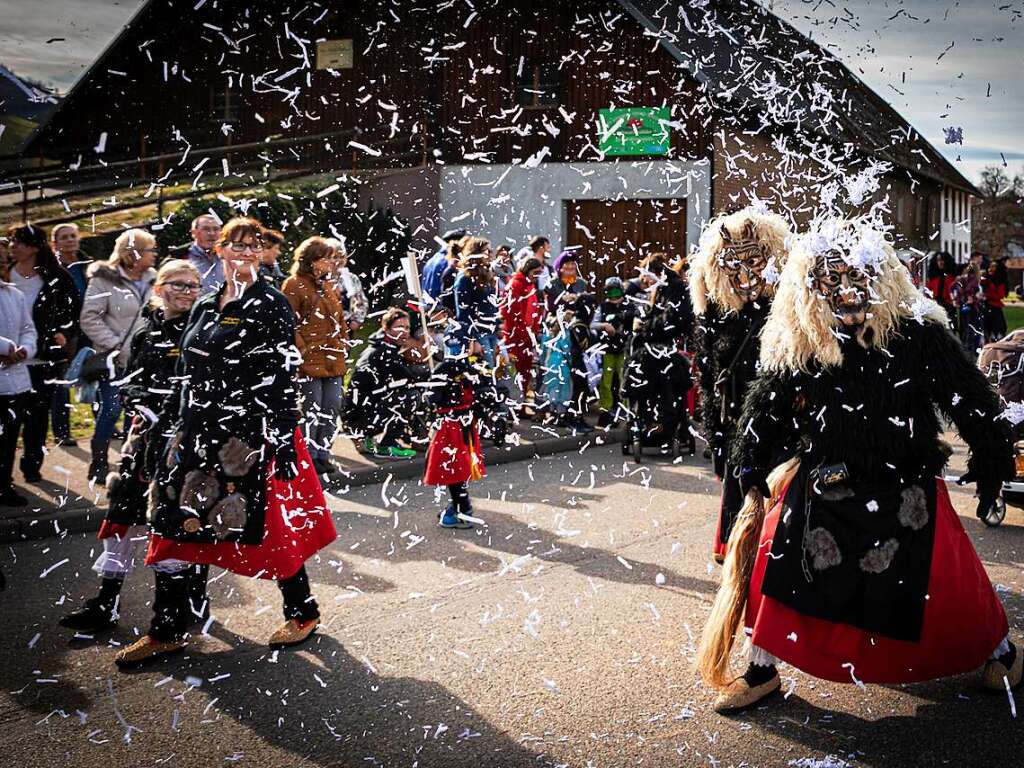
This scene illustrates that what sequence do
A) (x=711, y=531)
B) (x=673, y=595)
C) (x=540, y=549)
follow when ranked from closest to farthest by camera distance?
1. (x=673, y=595)
2. (x=540, y=549)
3. (x=711, y=531)

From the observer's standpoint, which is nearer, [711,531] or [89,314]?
[711,531]

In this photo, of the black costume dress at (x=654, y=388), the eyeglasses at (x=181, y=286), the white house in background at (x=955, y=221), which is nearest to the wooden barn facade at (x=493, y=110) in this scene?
the black costume dress at (x=654, y=388)

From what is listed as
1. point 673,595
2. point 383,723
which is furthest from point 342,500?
point 383,723

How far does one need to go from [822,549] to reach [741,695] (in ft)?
2.13

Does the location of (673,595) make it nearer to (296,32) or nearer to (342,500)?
(342,500)

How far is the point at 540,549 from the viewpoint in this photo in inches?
289

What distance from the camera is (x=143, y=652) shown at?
16.8 feet

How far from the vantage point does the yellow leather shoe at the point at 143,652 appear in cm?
506

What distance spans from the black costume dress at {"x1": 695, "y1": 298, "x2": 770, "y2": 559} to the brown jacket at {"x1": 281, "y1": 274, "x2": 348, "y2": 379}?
4196mm

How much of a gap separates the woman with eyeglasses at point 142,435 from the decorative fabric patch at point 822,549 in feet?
9.27

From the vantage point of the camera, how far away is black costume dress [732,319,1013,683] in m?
4.39

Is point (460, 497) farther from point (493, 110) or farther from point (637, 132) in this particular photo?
point (493, 110)

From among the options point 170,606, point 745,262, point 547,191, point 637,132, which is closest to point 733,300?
point 745,262

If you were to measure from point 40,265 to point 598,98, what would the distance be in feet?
56.2
